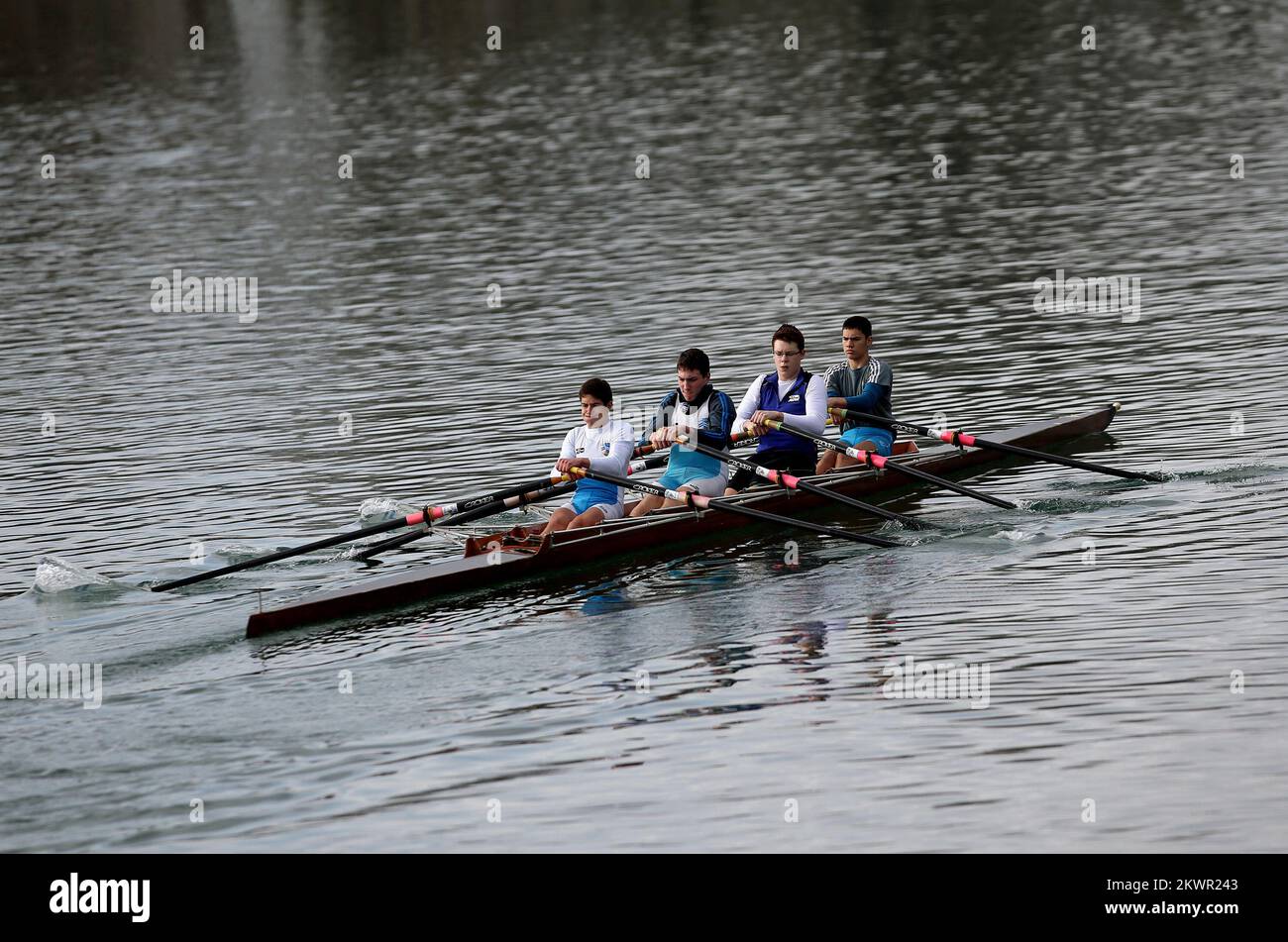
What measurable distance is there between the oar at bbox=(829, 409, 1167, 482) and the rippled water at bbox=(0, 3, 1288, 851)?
206mm

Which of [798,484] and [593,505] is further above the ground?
[798,484]

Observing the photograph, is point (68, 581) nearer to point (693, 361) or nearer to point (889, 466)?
point (693, 361)

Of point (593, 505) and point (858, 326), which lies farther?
point (858, 326)

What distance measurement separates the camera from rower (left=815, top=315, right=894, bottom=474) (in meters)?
20.7

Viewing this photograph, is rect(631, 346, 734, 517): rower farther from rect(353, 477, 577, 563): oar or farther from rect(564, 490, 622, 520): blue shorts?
rect(353, 477, 577, 563): oar

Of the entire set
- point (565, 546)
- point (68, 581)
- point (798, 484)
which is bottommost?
point (68, 581)

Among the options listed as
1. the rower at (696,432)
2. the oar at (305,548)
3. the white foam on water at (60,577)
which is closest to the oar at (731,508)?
the rower at (696,432)

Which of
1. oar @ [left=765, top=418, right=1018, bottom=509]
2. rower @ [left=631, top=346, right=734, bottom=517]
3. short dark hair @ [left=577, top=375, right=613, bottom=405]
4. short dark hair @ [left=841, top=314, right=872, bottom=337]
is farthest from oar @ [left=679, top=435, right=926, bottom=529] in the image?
short dark hair @ [left=841, top=314, right=872, bottom=337]

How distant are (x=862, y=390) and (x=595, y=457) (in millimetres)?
3951

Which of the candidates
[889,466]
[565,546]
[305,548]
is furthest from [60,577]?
[889,466]

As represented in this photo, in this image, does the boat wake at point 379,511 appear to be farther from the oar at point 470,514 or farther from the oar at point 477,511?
the oar at point 470,514

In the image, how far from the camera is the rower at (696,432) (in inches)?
747

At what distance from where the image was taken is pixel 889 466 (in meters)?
19.7

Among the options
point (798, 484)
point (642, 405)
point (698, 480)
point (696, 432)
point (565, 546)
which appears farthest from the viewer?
point (642, 405)
